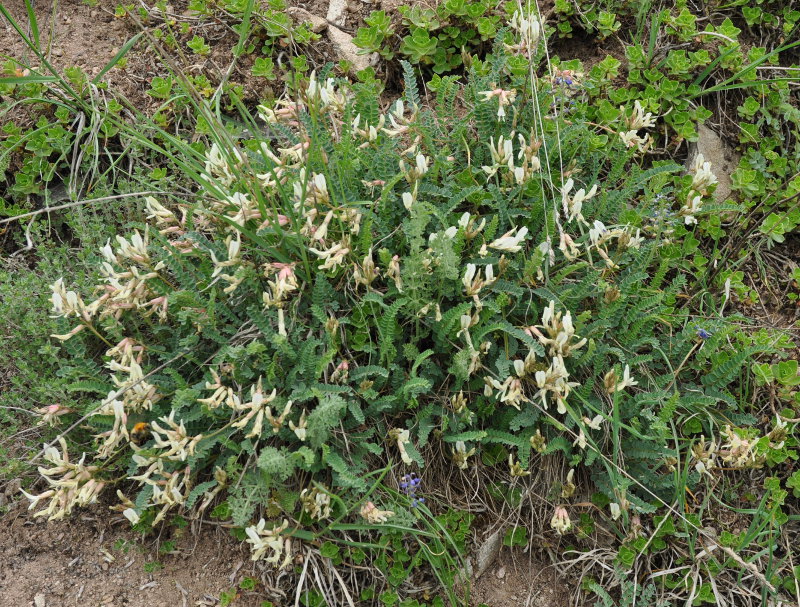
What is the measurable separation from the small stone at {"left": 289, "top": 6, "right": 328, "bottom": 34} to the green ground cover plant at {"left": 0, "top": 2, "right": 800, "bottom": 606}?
119 centimetres

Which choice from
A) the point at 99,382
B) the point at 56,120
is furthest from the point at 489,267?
the point at 56,120

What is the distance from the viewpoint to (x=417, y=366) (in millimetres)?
2820

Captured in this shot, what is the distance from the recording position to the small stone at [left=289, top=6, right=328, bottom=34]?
166 inches

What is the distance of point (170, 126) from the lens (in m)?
3.91

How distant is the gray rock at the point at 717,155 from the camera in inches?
149

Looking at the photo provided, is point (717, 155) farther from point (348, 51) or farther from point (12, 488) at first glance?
point (12, 488)

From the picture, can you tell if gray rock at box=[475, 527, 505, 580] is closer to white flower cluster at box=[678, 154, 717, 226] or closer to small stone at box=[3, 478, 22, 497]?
white flower cluster at box=[678, 154, 717, 226]

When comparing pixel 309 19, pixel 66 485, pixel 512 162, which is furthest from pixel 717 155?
pixel 66 485

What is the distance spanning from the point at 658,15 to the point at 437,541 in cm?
298

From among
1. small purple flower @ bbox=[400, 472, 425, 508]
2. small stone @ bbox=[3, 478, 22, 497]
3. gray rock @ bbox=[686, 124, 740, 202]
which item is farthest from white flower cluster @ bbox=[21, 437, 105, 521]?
gray rock @ bbox=[686, 124, 740, 202]

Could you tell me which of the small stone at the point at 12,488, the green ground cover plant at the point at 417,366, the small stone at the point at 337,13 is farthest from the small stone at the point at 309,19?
the small stone at the point at 12,488

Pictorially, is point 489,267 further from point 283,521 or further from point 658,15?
point 658,15

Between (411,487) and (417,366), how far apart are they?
18.5 inches

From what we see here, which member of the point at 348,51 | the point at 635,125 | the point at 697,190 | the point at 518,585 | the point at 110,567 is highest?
the point at 348,51
